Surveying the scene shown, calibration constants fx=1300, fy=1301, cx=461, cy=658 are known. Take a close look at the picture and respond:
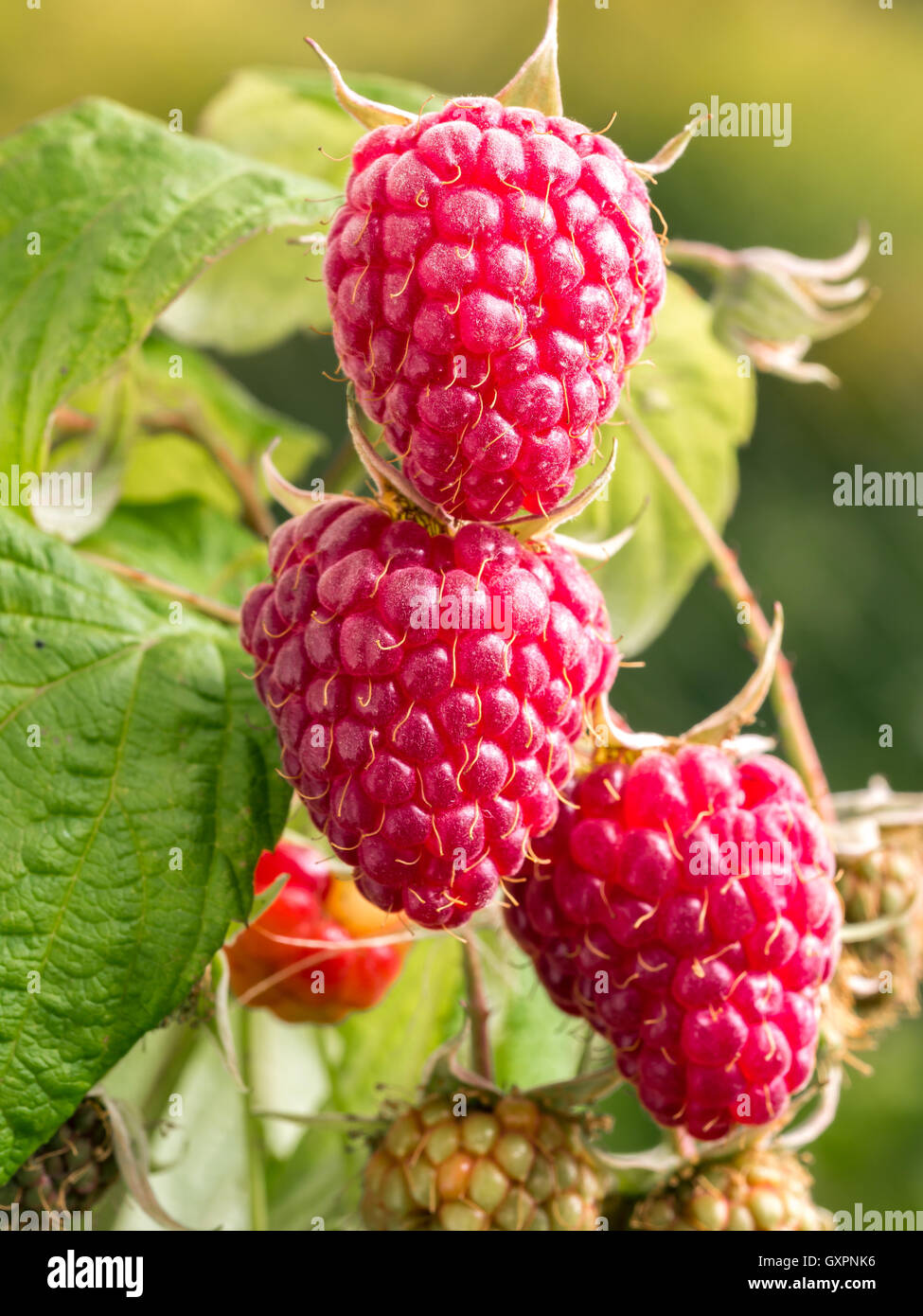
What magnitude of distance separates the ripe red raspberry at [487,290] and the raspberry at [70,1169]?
30 centimetres

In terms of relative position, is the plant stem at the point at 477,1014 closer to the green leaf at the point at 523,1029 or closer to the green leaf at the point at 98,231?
the green leaf at the point at 523,1029

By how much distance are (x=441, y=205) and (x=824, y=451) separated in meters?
1.47

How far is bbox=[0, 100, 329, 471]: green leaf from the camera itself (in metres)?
0.52

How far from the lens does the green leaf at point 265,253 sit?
2.68 ft

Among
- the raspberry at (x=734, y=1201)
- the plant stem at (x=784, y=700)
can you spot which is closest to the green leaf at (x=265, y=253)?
the plant stem at (x=784, y=700)

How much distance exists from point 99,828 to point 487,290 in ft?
0.77

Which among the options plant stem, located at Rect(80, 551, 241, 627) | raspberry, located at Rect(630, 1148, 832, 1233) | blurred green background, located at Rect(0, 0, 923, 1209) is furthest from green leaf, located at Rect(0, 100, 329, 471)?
blurred green background, located at Rect(0, 0, 923, 1209)

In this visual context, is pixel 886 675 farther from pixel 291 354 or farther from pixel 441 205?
pixel 441 205

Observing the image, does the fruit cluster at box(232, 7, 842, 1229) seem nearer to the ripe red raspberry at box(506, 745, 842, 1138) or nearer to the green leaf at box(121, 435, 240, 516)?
the ripe red raspberry at box(506, 745, 842, 1138)

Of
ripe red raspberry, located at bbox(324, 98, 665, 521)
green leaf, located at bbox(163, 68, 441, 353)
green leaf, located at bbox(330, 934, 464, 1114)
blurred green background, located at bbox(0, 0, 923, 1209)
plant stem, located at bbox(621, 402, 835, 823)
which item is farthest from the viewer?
blurred green background, located at bbox(0, 0, 923, 1209)

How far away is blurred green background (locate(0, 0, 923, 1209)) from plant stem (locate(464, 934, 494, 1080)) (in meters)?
0.99

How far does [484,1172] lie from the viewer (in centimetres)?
52

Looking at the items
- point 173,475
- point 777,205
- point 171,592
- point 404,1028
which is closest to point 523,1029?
point 404,1028

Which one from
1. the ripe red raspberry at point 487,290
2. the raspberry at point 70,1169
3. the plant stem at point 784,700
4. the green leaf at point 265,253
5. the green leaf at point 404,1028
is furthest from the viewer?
the green leaf at point 265,253
